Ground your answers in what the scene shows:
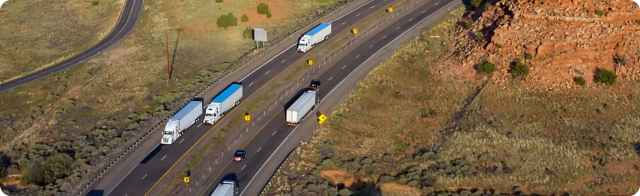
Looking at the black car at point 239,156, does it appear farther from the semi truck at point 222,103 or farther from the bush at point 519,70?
the bush at point 519,70

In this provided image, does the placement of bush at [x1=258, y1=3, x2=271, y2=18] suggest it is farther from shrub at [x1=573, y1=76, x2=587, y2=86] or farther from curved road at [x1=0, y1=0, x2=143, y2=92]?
shrub at [x1=573, y1=76, x2=587, y2=86]

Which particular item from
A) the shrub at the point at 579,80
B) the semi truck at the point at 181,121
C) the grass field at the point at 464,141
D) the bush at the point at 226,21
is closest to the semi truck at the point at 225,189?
the grass field at the point at 464,141

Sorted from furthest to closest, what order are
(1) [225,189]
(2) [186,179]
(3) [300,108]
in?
(3) [300,108]
(2) [186,179]
(1) [225,189]

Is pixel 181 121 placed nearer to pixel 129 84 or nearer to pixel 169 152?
pixel 169 152

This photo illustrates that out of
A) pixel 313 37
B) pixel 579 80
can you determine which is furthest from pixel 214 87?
pixel 579 80

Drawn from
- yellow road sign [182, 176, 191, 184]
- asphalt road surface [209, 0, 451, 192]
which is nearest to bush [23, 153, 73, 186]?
yellow road sign [182, 176, 191, 184]

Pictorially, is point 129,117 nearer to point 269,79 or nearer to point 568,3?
point 269,79
